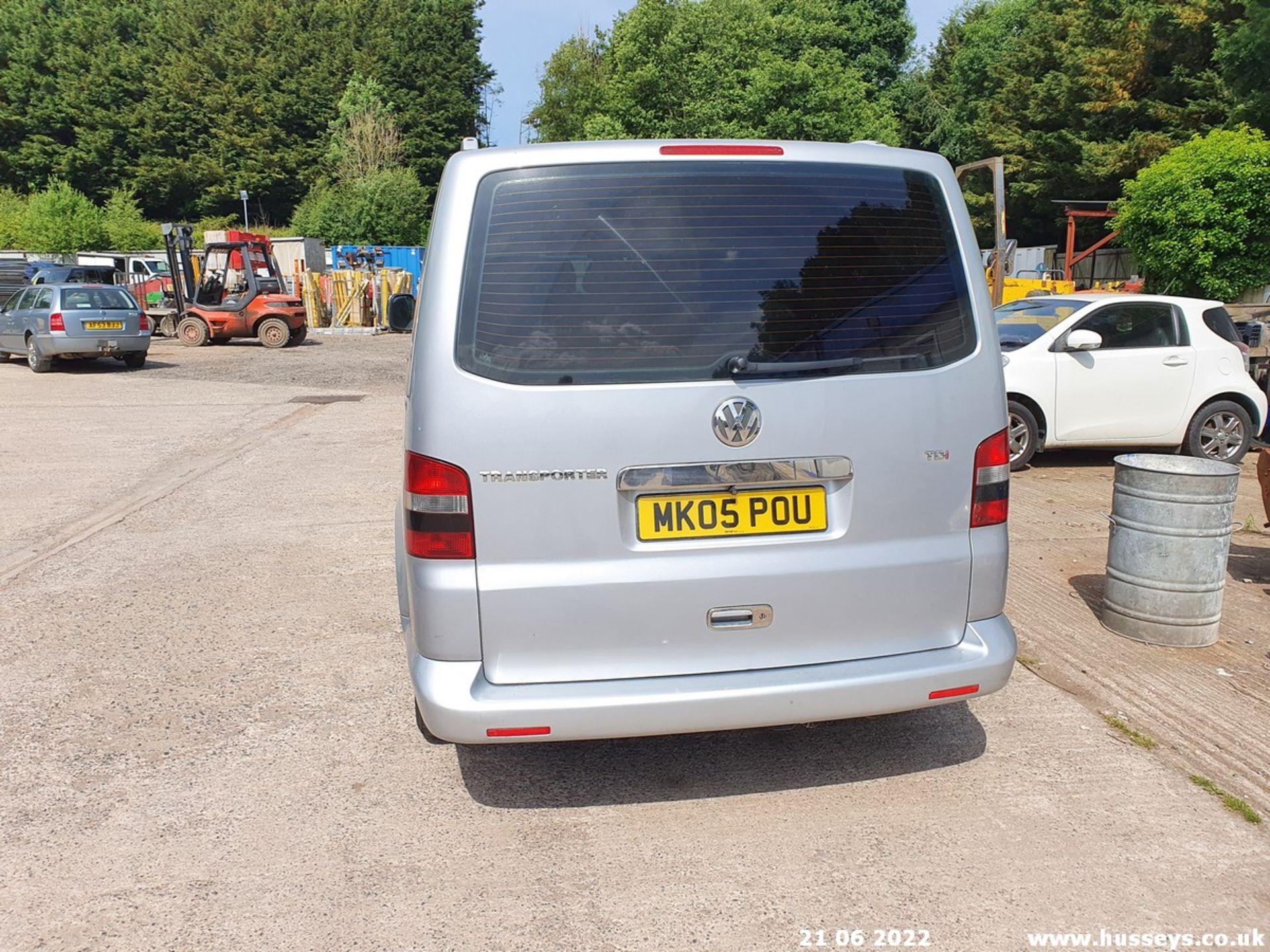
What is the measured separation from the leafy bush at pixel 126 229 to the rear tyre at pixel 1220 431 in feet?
151

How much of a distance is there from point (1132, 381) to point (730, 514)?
7.49 metres

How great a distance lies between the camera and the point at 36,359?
18953mm

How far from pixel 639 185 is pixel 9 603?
179 inches

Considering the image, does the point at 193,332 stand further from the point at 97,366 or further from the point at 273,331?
the point at 97,366

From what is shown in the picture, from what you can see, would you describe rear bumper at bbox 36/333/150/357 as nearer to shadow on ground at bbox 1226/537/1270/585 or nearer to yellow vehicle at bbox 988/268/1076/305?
yellow vehicle at bbox 988/268/1076/305

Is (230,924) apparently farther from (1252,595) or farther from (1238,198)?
(1238,198)

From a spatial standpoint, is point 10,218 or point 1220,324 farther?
point 10,218

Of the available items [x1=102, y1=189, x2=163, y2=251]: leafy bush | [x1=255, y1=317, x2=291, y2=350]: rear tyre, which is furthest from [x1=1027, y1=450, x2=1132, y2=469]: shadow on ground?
[x1=102, y1=189, x2=163, y2=251]: leafy bush

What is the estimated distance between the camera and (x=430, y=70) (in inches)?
2495

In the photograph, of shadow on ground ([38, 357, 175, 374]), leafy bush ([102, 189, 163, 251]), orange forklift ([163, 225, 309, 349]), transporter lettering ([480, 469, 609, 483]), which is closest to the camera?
transporter lettering ([480, 469, 609, 483])

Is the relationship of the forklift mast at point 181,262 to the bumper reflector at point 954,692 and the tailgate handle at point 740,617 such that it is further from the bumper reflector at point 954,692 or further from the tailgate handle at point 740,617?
the bumper reflector at point 954,692

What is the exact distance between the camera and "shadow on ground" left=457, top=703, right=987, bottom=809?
353 cm

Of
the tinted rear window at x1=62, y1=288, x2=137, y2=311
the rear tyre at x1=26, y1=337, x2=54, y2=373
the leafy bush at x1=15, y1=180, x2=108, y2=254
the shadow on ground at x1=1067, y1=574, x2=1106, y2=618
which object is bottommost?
the shadow on ground at x1=1067, y1=574, x2=1106, y2=618

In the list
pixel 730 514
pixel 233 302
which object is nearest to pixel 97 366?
pixel 233 302
